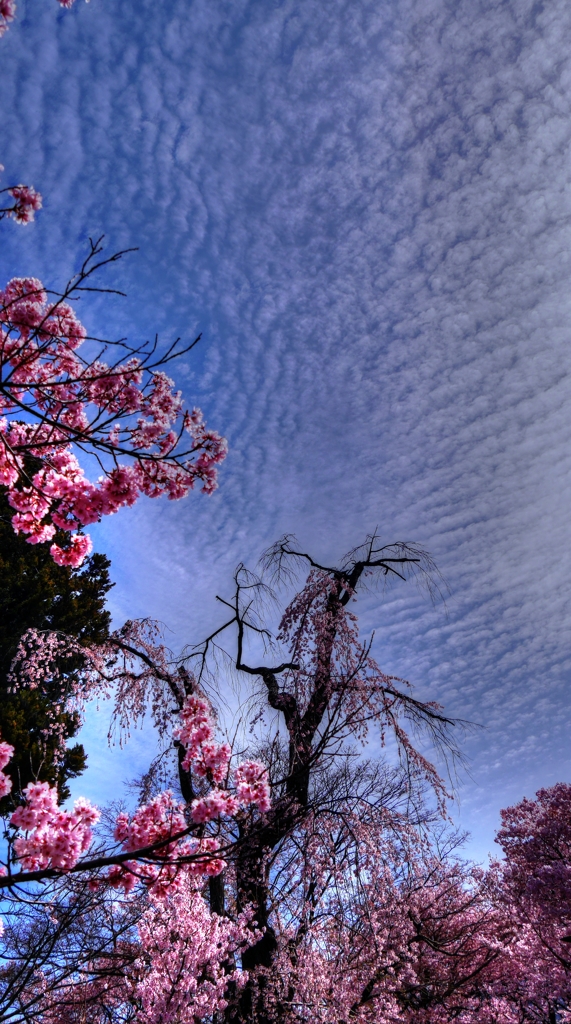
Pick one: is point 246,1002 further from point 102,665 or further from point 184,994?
point 102,665

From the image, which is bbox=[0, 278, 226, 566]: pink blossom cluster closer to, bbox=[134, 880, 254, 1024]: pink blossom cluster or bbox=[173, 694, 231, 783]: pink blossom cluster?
bbox=[173, 694, 231, 783]: pink blossom cluster

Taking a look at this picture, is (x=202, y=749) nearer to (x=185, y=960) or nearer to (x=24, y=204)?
(x=24, y=204)

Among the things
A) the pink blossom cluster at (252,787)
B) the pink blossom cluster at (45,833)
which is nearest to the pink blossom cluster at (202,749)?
the pink blossom cluster at (252,787)

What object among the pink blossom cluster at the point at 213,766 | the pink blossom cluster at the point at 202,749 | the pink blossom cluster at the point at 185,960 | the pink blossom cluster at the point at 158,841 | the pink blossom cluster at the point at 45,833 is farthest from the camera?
the pink blossom cluster at the point at 185,960

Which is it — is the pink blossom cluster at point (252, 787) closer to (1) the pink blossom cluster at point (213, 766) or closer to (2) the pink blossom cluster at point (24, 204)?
(1) the pink blossom cluster at point (213, 766)

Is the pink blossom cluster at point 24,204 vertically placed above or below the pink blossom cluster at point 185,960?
above

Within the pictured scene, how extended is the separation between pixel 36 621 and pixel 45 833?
470 inches

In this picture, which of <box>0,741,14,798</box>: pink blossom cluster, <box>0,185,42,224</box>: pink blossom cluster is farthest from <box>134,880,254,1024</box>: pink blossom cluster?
<box>0,185,42,224</box>: pink blossom cluster

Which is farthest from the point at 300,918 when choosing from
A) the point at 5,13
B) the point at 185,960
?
the point at 5,13

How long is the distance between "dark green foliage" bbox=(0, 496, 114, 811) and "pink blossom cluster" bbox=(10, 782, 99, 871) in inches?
343

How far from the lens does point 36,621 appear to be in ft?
45.6

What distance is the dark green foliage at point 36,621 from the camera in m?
11.4

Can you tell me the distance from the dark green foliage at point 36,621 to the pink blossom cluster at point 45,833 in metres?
8.70

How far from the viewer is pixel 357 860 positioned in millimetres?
7430
